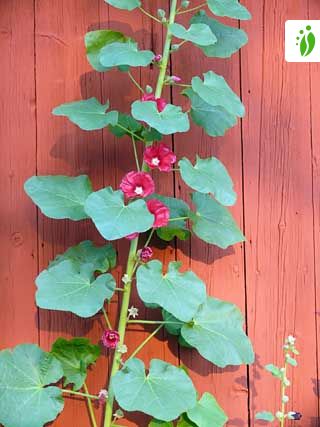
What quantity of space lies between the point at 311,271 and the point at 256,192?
25 cm

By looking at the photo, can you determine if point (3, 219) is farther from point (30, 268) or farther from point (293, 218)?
point (293, 218)

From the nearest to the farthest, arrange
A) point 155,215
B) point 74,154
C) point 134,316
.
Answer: point 155,215
point 134,316
point 74,154

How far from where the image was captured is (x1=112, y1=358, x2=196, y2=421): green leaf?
1118 millimetres

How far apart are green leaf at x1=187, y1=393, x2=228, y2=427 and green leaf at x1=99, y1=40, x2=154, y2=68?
0.77 meters

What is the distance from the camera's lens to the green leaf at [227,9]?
1300 mm

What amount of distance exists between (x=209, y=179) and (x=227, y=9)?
0.40 m

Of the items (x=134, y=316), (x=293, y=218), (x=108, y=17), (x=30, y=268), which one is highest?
(x=108, y=17)

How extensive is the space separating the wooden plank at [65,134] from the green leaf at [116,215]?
1.05ft

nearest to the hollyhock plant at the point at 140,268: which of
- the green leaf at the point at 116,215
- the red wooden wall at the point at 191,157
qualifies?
the green leaf at the point at 116,215

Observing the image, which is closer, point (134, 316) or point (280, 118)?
point (134, 316)

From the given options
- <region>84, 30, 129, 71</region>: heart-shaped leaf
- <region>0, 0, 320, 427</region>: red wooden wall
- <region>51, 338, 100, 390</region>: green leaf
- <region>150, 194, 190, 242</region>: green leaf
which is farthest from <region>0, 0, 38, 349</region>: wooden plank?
<region>150, 194, 190, 242</region>: green leaf

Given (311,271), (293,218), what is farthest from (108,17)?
(311,271)

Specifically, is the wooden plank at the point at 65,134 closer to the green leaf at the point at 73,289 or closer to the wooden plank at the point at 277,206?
the green leaf at the point at 73,289

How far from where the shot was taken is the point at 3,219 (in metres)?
1.48
